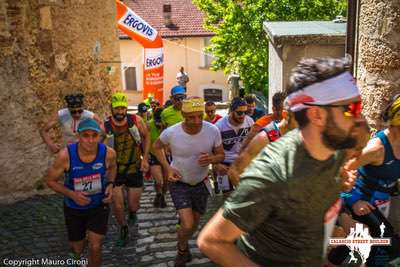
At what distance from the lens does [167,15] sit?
3094 centimetres

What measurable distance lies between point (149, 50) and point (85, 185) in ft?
34.3

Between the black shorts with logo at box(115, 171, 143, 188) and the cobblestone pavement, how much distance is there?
0.60 m

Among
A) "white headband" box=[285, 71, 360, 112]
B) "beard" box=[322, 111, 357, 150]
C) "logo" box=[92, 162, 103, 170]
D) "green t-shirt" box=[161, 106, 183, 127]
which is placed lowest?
"logo" box=[92, 162, 103, 170]

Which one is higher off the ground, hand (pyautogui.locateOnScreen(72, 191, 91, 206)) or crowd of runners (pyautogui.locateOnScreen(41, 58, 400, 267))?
crowd of runners (pyautogui.locateOnScreen(41, 58, 400, 267))

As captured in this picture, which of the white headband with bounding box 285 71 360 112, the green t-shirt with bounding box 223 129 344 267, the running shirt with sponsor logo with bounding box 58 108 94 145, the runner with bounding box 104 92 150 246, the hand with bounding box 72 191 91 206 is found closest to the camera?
the green t-shirt with bounding box 223 129 344 267

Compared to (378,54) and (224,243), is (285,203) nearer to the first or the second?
(224,243)

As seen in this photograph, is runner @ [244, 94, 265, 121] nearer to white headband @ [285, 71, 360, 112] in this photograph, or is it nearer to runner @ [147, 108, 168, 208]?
runner @ [147, 108, 168, 208]

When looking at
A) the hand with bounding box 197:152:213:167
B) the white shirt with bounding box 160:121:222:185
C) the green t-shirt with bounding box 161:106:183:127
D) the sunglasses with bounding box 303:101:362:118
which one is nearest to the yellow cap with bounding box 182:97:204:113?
the white shirt with bounding box 160:121:222:185

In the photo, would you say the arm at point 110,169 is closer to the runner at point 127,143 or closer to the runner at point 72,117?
the runner at point 127,143

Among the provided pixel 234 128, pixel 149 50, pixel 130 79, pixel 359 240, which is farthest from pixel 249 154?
pixel 130 79

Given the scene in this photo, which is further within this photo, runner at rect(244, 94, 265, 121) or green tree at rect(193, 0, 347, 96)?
green tree at rect(193, 0, 347, 96)

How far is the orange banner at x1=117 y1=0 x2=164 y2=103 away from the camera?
44.3ft

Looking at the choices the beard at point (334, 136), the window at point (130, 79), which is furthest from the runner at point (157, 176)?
the window at point (130, 79)

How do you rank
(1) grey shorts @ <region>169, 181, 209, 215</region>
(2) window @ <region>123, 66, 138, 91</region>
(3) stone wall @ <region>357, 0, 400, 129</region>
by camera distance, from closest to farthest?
(3) stone wall @ <region>357, 0, 400, 129</region>, (1) grey shorts @ <region>169, 181, 209, 215</region>, (2) window @ <region>123, 66, 138, 91</region>
